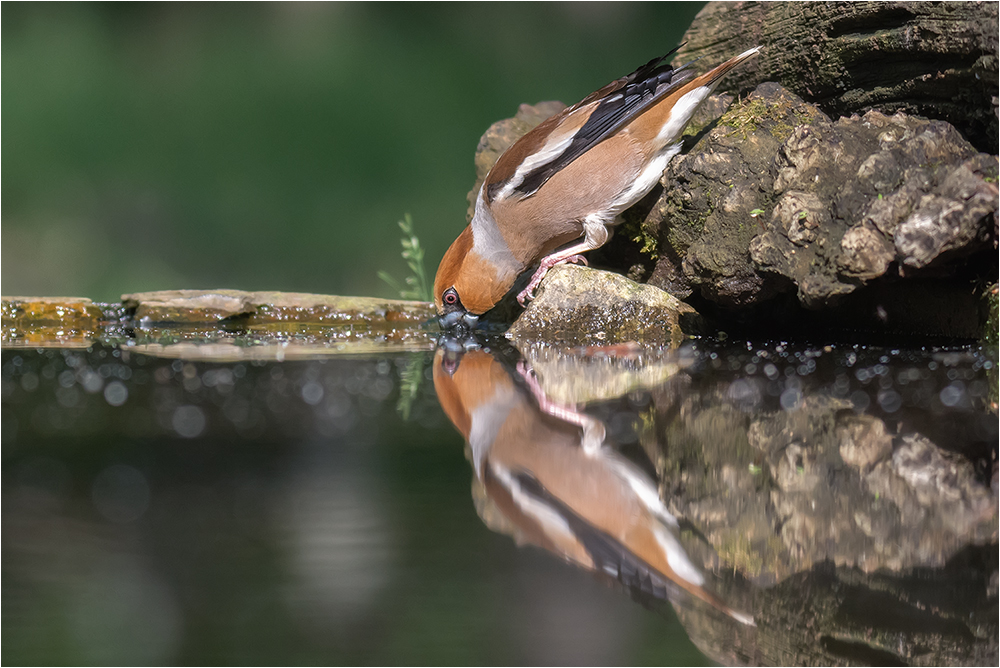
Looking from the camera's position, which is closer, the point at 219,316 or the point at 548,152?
the point at 548,152

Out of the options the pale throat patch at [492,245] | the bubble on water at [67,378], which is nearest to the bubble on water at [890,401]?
the pale throat patch at [492,245]

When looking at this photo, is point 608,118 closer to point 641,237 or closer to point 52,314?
point 641,237

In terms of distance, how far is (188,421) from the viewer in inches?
78.3

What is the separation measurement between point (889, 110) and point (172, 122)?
20.2 feet

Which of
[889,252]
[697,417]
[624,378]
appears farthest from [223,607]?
[889,252]

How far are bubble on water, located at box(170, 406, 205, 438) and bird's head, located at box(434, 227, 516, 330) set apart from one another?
1.87m

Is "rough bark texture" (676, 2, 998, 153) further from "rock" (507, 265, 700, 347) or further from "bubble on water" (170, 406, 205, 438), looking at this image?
"bubble on water" (170, 406, 205, 438)

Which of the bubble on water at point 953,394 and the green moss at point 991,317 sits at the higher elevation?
the bubble on water at point 953,394

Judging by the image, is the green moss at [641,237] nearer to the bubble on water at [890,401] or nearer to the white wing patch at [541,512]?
the bubble on water at [890,401]

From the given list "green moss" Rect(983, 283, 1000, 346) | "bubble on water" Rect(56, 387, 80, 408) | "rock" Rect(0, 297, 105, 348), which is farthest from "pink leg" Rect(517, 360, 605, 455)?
"rock" Rect(0, 297, 105, 348)

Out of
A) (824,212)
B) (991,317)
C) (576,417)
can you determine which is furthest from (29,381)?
(991,317)

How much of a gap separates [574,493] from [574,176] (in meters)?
2.55

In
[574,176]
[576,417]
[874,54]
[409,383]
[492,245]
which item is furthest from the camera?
[492,245]

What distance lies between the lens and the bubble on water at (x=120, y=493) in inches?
51.9
